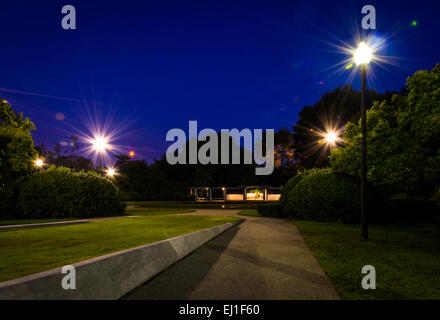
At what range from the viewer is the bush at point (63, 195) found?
18.0m

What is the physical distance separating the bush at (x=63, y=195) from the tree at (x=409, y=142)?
18.5 m

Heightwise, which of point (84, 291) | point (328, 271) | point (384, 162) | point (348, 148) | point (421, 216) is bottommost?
point (421, 216)

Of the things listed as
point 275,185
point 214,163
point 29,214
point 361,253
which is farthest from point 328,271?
point 214,163

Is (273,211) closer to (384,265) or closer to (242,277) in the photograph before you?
(384,265)

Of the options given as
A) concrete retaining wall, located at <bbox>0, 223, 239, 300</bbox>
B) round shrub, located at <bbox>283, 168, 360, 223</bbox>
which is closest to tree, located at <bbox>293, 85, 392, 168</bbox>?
round shrub, located at <bbox>283, 168, 360, 223</bbox>

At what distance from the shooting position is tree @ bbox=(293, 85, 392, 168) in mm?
31672

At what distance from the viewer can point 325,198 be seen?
16797 millimetres

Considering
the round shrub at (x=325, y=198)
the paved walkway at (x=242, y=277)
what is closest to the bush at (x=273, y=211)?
the round shrub at (x=325, y=198)

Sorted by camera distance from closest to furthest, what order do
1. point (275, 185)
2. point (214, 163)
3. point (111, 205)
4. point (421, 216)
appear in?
1. point (111, 205)
2. point (421, 216)
3. point (275, 185)
4. point (214, 163)

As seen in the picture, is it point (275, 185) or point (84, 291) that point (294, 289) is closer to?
point (84, 291)

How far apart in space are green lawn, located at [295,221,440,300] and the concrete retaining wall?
3.58 metres

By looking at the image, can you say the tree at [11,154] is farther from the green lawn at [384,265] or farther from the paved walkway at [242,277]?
the green lawn at [384,265]

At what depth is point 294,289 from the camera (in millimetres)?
4547
